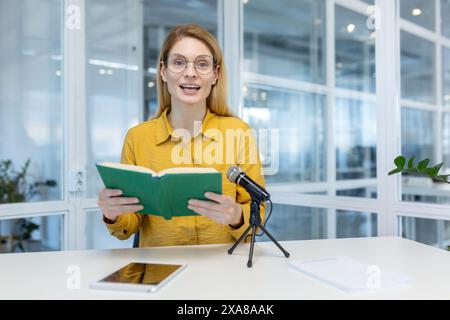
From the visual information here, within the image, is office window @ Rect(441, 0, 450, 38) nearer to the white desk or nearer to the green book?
the white desk

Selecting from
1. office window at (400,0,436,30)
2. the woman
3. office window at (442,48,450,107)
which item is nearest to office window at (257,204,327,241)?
office window at (442,48,450,107)

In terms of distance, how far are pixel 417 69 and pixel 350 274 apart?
235 centimetres

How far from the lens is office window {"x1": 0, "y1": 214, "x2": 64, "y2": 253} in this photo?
2.32 metres

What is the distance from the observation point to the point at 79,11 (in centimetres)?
235

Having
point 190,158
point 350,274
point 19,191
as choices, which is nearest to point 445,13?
point 190,158

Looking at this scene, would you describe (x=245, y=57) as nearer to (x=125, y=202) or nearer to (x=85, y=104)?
(x=85, y=104)

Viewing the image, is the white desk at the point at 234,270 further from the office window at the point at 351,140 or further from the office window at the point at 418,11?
the office window at the point at 418,11

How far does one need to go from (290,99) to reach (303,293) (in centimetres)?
208

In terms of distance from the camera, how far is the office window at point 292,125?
8.80ft

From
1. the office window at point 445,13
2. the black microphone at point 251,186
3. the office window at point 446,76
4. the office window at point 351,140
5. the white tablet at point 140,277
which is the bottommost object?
the white tablet at point 140,277

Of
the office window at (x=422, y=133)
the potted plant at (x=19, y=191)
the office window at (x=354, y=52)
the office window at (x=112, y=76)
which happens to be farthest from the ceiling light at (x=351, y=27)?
the potted plant at (x=19, y=191)

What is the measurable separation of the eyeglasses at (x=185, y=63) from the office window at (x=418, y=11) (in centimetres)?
121
